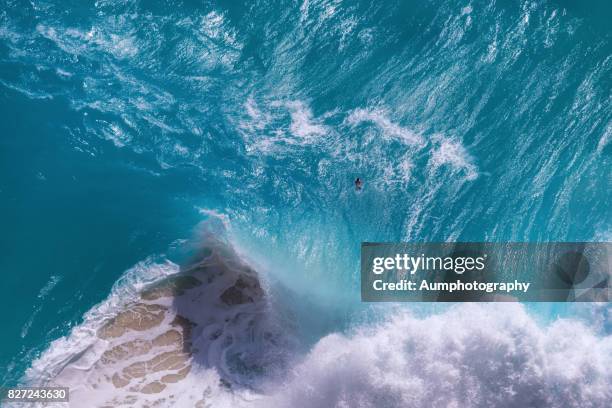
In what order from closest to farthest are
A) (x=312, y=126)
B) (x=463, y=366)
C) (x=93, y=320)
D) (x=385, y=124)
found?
(x=463, y=366) < (x=93, y=320) < (x=385, y=124) < (x=312, y=126)

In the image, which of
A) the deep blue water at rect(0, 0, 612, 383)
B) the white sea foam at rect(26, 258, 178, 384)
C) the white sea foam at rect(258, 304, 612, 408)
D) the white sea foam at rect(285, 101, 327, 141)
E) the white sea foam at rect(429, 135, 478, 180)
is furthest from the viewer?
the white sea foam at rect(285, 101, 327, 141)

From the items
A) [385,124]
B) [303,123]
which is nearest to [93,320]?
[303,123]

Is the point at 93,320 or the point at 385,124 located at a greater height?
the point at 385,124

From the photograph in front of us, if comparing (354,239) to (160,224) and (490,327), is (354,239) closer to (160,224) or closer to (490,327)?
(490,327)

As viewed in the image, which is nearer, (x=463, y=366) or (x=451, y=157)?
(x=463, y=366)

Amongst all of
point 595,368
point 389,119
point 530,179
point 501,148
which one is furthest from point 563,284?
point 389,119

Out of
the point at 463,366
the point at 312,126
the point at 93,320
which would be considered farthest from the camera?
the point at 312,126

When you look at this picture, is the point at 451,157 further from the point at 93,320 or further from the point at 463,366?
the point at 93,320

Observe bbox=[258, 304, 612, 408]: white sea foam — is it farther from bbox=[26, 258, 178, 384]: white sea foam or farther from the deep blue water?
bbox=[26, 258, 178, 384]: white sea foam

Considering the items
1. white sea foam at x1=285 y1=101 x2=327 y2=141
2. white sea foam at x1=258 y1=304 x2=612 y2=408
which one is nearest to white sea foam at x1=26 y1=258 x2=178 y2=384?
white sea foam at x1=258 y1=304 x2=612 y2=408
